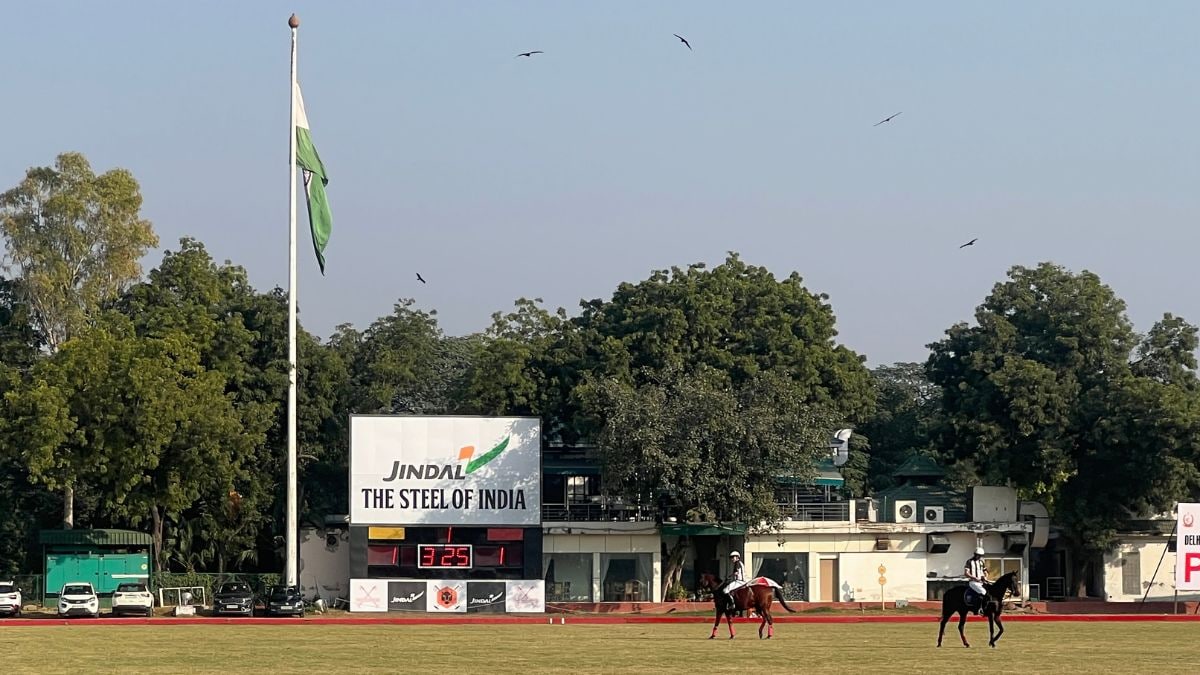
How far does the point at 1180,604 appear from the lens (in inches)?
2286

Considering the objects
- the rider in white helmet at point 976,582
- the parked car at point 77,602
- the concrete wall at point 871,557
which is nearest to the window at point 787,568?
the concrete wall at point 871,557

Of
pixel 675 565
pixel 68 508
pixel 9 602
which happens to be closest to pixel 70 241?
pixel 68 508

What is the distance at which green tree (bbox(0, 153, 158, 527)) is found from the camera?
67.9 meters

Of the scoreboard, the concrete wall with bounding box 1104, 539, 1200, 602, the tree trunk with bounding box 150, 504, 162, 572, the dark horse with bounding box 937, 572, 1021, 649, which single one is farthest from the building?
the dark horse with bounding box 937, 572, 1021, 649

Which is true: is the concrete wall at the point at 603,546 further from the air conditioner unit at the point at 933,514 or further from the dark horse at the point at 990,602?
the dark horse at the point at 990,602

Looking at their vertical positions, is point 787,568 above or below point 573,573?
above

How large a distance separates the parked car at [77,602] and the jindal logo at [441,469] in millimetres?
9979

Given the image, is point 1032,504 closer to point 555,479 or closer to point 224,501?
point 555,479

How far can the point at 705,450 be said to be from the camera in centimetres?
5694

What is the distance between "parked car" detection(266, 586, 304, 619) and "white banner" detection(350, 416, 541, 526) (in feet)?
11.1

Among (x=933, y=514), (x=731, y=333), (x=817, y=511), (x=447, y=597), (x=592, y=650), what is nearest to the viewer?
(x=592, y=650)

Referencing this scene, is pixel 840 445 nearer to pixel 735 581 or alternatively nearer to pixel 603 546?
pixel 603 546

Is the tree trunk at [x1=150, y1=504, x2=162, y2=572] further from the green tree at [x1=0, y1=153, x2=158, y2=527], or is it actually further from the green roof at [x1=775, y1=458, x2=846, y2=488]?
the green roof at [x1=775, y1=458, x2=846, y2=488]

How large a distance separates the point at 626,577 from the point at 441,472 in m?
8.54
